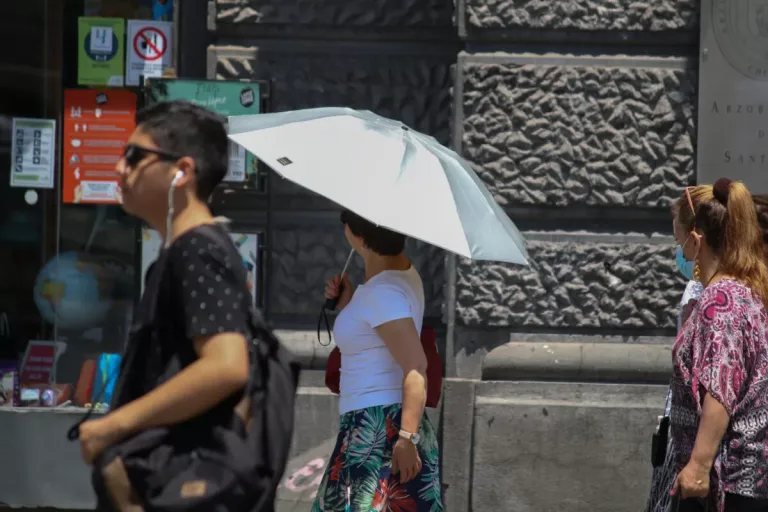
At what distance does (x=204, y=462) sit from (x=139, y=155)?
0.62 metres

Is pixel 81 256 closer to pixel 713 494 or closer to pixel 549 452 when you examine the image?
pixel 549 452

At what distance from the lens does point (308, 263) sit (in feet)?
20.1

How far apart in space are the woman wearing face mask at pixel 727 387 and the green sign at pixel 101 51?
11.8 ft

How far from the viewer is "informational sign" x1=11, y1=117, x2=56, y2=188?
6.28 m

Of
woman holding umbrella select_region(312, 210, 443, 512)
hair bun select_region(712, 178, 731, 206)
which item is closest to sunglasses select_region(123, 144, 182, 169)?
woman holding umbrella select_region(312, 210, 443, 512)

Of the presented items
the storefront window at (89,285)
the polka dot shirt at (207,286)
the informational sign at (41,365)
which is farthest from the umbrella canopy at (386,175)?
the informational sign at (41,365)

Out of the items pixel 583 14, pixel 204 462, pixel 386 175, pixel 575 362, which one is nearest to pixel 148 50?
pixel 583 14

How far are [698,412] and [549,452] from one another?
2535mm

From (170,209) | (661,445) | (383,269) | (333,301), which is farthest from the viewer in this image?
(333,301)

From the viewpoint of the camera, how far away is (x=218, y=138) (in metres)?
2.58

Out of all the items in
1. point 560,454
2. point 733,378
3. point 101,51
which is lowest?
point 560,454

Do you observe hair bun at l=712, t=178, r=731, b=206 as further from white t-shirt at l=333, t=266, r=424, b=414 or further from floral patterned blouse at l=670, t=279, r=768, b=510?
white t-shirt at l=333, t=266, r=424, b=414

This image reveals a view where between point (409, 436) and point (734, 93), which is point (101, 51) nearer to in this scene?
point (734, 93)

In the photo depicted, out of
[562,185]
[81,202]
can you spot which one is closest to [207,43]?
[81,202]
